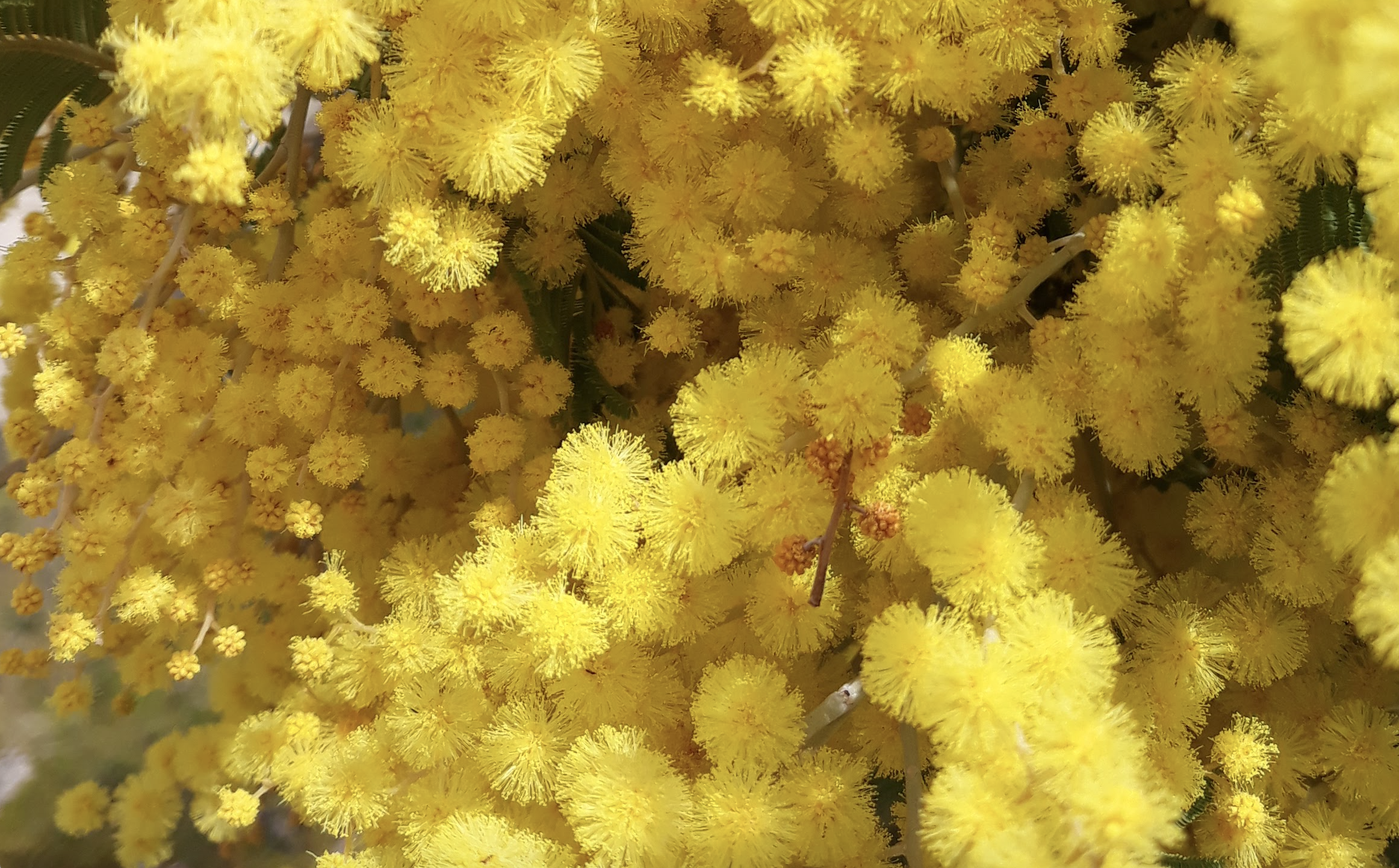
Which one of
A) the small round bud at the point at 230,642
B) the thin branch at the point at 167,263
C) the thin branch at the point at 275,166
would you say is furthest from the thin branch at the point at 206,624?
the thin branch at the point at 275,166

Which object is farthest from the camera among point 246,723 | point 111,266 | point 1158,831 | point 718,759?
point 246,723

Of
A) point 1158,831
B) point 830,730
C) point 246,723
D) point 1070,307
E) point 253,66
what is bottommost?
point 246,723

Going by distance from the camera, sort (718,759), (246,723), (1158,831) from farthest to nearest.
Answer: (246,723), (718,759), (1158,831)

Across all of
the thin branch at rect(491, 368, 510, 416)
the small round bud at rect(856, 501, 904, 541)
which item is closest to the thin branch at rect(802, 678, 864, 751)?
the small round bud at rect(856, 501, 904, 541)

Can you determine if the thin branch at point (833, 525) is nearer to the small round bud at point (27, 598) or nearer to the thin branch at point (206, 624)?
the thin branch at point (206, 624)

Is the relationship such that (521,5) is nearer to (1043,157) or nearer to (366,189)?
(366,189)

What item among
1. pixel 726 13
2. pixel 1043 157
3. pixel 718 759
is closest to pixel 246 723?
pixel 718 759

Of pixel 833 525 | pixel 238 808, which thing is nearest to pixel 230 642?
pixel 238 808

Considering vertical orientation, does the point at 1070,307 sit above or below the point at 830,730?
above
